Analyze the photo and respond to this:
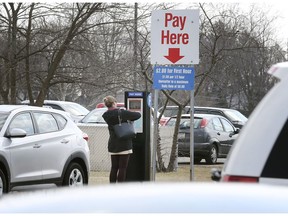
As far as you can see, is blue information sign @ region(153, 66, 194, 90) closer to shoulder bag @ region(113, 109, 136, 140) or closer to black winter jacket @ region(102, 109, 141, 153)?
black winter jacket @ region(102, 109, 141, 153)

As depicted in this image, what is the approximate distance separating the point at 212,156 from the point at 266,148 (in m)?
15.4

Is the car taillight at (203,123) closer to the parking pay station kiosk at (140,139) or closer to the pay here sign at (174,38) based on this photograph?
the parking pay station kiosk at (140,139)

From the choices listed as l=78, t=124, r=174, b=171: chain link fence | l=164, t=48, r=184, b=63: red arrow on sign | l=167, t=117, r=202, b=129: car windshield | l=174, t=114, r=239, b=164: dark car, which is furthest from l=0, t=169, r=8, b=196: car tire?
l=167, t=117, r=202, b=129: car windshield

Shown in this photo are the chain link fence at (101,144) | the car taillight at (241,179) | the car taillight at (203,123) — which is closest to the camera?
the car taillight at (241,179)

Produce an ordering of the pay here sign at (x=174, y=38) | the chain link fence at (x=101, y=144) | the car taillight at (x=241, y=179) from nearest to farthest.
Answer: the car taillight at (x=241, y=179) < the pay here sign at (x=174, y=38) < the chain link fence at (x=101, y=144)

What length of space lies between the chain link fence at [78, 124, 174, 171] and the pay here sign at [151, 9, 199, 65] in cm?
584

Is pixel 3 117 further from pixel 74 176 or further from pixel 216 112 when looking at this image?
pixel 216 112

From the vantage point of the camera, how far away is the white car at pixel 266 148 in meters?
3.59

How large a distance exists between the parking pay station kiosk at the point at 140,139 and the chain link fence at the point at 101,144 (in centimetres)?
391

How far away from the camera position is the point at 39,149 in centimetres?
1016

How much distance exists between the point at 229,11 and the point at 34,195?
15380mm

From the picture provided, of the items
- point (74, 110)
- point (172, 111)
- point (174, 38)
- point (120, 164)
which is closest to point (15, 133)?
point (120, 164)

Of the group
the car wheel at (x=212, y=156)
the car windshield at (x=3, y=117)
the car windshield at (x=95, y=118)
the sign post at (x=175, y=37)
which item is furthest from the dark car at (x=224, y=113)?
the car windshield at (x=3, y=117)

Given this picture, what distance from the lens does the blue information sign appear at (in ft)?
35.1
